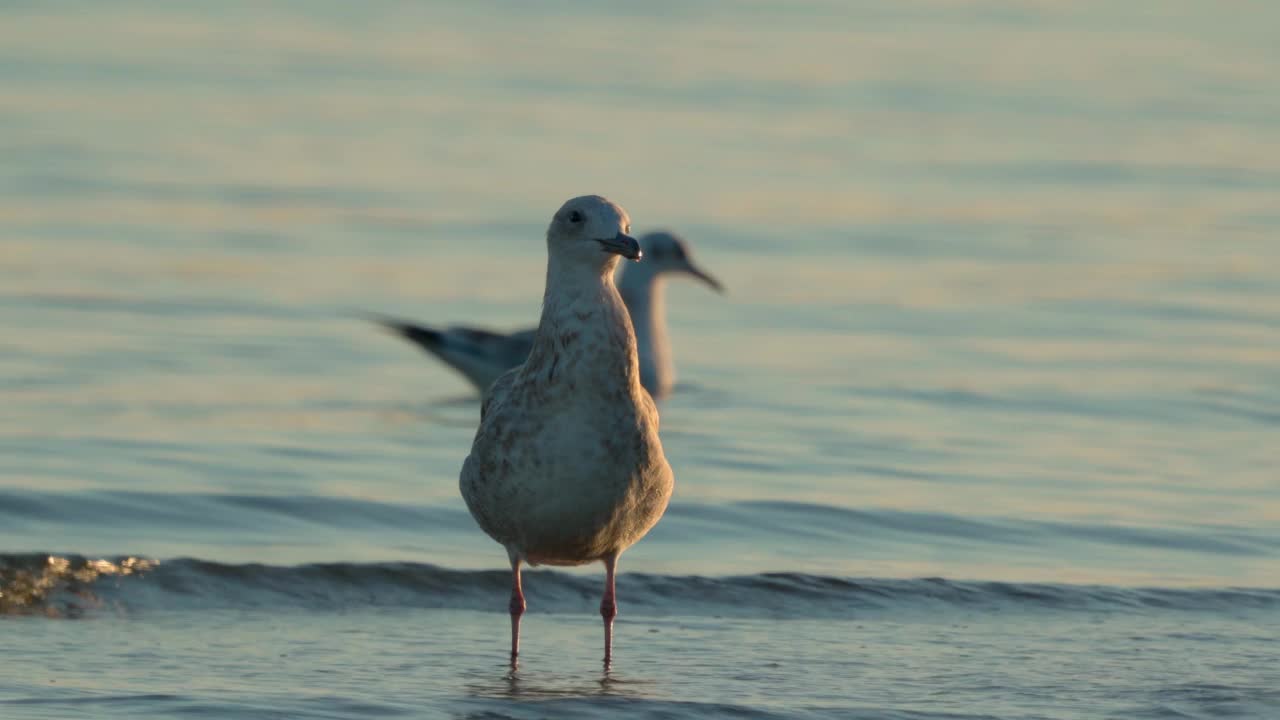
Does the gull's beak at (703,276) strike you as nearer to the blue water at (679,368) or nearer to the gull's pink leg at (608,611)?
the blue water at (679,368)

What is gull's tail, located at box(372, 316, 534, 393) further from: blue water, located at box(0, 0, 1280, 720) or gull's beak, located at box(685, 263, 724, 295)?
gull's beak, located at box(685, 263, 724, 295)

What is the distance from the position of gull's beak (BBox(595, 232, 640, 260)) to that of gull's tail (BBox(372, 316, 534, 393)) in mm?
7505

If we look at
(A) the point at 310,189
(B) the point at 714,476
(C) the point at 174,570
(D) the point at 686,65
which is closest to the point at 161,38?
(D) the point at 686,65

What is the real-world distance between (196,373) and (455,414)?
177 centimetres

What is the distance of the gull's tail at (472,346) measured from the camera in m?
16.1

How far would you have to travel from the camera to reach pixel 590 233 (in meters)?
8.44

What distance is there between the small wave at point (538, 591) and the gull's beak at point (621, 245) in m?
2.24

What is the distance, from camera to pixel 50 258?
17828mm

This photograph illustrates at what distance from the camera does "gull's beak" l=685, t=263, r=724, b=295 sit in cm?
1783

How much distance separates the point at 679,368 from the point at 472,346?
204 centimetres

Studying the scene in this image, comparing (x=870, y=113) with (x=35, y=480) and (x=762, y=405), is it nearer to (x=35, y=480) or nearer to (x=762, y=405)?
(x=762, y=405)

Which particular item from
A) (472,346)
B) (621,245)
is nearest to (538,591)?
(621,245)

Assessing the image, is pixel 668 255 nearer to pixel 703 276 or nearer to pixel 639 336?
pixel 703 276

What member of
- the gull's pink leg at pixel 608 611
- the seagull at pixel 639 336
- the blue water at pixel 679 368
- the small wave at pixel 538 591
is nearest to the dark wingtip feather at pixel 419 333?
the seagull at pixel 639 336
